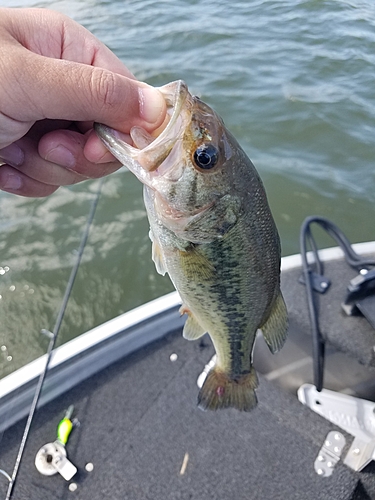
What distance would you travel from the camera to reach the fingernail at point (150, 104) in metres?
1.62

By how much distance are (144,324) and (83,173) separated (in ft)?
5.18

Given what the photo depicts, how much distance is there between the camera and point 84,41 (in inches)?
73.7

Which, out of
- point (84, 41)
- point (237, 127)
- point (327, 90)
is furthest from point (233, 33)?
point (84, 41)

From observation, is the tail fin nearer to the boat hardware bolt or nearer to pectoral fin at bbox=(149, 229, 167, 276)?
pectoral fin at bbox=(149, 229, 167, 276)

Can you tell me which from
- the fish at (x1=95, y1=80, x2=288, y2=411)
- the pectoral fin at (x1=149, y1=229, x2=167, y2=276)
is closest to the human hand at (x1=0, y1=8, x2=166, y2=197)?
the fish at (x1=95, y1=80, x2=288, y2=411)

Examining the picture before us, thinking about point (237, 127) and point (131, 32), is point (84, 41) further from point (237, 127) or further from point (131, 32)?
point (131, 32)

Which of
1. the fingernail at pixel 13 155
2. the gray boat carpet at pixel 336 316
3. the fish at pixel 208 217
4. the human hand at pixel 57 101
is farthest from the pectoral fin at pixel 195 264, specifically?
the gray boat carpet at pixel 336 316

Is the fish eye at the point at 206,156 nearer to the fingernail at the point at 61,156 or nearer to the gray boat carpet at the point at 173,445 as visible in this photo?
the fingernail at the point at 61,156

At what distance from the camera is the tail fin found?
87.0 inches

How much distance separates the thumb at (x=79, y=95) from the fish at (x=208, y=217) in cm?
7

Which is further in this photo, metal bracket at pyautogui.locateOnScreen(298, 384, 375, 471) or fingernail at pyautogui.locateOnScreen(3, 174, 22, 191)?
metal bracket at pyautogui.locateOnScreen(298, 384, 375, 471)

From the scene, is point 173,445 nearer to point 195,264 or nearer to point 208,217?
point 195,264

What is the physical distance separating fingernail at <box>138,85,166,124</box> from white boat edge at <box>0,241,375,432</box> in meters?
1.98

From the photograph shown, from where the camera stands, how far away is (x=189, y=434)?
2891 mm
